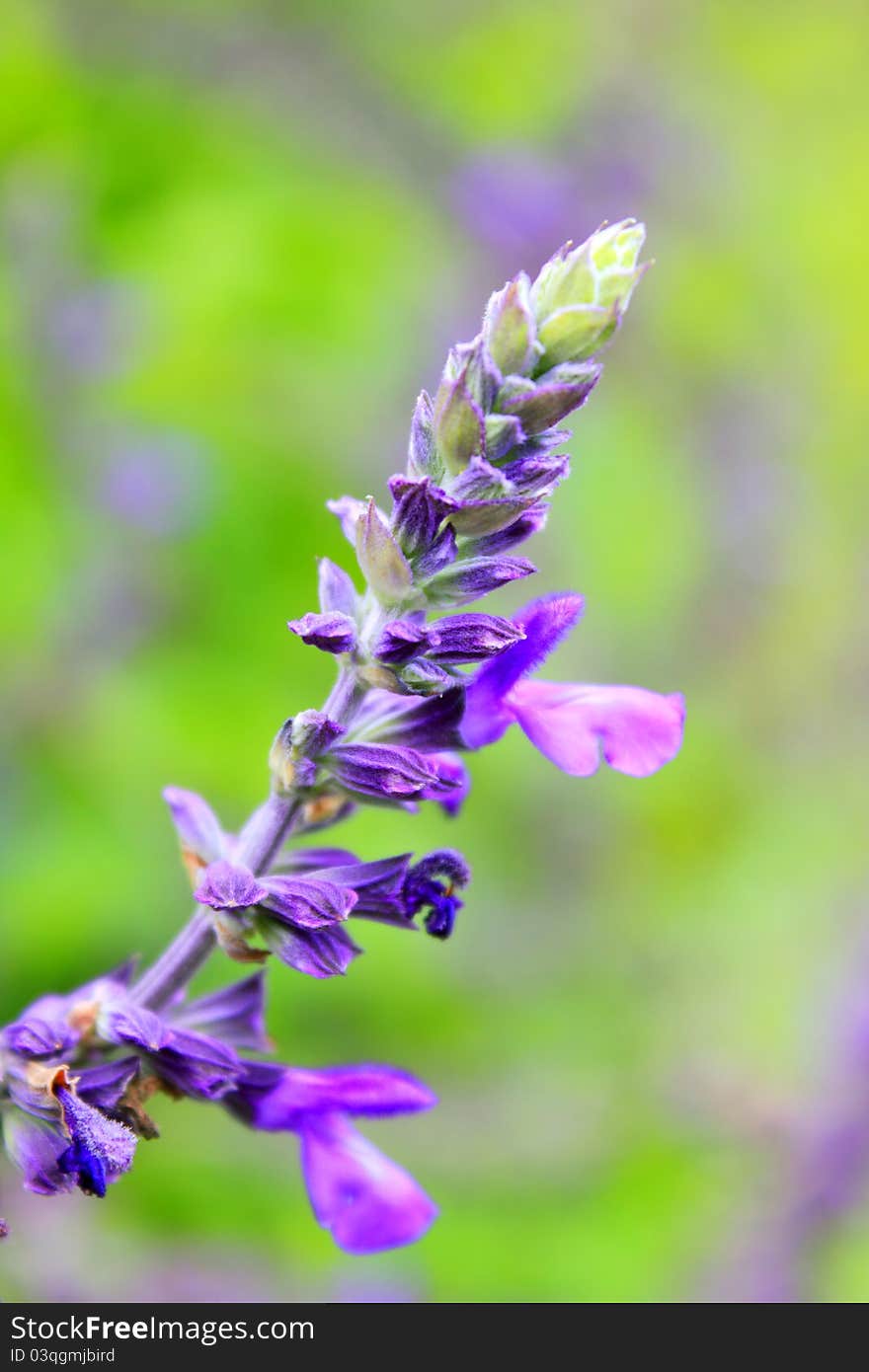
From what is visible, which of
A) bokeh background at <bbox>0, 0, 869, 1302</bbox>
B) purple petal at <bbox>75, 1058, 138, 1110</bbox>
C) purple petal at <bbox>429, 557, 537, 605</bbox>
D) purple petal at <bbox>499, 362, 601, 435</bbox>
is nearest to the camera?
purple petal at <bbox>499, 362, 601, 435</bbox>

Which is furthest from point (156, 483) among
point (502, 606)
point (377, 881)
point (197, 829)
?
point (377, 881)

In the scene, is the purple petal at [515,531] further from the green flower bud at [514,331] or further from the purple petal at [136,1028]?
the purple petal at [136,1028]

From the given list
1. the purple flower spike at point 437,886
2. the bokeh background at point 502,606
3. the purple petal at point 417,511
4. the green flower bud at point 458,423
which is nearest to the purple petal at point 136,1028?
the purple flower spike at point 437,886

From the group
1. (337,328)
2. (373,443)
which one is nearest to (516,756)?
(373,443)

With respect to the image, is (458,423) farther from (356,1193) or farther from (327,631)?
(356,1193)

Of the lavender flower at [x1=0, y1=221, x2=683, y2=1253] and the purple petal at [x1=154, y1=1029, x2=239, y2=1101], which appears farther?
the purple petal at [x1=154, y1=1029, x2=239, y2=1101]

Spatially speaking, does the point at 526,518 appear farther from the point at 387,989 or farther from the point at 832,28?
the point at 832,28

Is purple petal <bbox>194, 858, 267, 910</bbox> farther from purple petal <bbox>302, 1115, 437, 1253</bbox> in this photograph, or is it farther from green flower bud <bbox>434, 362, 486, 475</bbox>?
green flower bud <bbox>434, 362, 486, 475</bbox>

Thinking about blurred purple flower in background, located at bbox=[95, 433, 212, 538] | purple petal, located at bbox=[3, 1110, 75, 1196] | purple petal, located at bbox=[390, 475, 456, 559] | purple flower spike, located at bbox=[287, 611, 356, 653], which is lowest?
purple petal, located at bbox=[3, 1110, 75, 1196]

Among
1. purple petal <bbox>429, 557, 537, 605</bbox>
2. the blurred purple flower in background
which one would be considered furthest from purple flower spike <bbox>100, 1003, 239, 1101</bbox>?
the blurred purple flower in background
